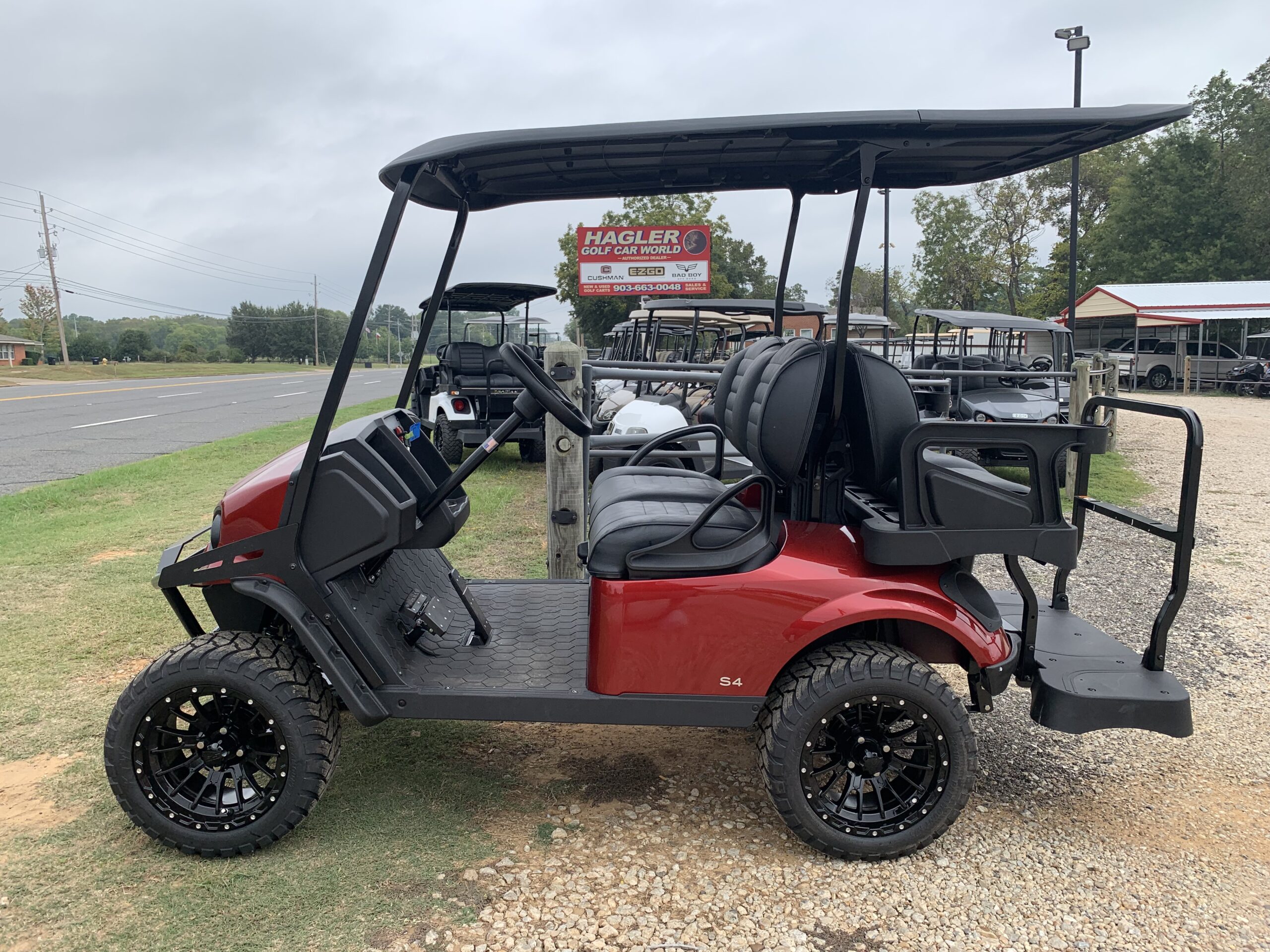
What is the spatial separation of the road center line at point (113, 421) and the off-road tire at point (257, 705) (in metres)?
13.6

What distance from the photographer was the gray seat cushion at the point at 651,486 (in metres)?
3.17

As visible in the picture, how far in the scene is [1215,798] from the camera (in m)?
2.89

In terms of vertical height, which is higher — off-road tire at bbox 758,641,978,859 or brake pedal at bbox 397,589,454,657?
brake pedal at bbox 397,589,454,657

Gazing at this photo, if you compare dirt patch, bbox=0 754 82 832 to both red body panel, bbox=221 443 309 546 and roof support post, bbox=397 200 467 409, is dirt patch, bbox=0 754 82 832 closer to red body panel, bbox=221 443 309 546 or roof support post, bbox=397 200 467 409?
red body panel, bbox=221 443 309 546

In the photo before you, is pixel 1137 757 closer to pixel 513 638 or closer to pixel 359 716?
pixel 513 638

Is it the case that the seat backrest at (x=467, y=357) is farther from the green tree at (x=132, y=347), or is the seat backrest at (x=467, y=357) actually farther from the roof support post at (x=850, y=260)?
the green tree at (x=132, y=347)

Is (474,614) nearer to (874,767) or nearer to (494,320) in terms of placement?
(874,767)

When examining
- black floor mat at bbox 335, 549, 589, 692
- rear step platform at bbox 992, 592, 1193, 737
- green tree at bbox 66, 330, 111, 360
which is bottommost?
rear step platform at bbox 992, 592, 1193, 737

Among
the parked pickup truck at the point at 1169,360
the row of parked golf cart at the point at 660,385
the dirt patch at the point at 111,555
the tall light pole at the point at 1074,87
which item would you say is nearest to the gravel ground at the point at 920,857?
the row of parked golf cart at the point at 660,385

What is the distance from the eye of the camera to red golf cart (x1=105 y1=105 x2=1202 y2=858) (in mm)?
2467

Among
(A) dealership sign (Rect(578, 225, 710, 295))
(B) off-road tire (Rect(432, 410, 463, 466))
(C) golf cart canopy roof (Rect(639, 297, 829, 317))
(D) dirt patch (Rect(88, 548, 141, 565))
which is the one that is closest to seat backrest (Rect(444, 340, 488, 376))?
(B) off-road tire (Rect(432, 410, 463, 466))

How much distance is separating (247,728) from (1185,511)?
280cm

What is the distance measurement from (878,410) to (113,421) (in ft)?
52.8

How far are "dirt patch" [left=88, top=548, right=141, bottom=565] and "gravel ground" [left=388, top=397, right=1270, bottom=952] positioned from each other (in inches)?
145
